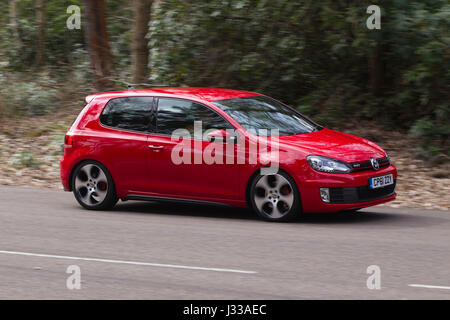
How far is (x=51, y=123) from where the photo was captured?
63.7 feet

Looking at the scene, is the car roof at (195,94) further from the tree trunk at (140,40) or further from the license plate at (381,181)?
the tree trunk at (140,40)

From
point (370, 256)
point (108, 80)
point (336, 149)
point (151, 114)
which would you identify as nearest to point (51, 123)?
point (108, 80)

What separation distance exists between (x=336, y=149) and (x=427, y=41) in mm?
4700

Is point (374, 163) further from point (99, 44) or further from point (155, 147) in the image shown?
point (99, 44)

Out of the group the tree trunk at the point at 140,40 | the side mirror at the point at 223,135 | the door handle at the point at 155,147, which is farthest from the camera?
the tree trunk at the point at 140,40

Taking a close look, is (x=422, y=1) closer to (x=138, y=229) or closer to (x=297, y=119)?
(x=297, y=119)

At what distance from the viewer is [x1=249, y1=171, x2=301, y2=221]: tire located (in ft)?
31.8

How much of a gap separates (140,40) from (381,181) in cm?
909

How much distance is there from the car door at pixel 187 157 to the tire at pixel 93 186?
2.38ft

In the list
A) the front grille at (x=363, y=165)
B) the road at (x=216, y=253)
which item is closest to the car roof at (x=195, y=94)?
the road at (x=216, y=253)

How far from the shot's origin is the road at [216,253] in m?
6.72

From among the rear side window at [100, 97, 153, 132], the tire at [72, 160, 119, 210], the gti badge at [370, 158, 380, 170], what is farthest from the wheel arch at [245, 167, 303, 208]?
the tire at [72, 160, 119, 210]

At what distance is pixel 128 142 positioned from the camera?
10.7 meters

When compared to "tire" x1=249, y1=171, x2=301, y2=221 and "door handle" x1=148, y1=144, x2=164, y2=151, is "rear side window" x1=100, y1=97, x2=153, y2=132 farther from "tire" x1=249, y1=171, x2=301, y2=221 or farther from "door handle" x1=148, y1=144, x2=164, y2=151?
"tire" x1=249, y1=171, x2=301, y2=221
